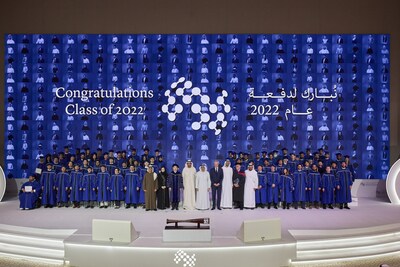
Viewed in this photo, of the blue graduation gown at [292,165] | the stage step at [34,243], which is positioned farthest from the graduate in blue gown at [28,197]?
the blue graduation gown at [292,165]

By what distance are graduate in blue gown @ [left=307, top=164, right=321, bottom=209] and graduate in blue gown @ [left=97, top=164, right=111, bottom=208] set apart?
502 cm

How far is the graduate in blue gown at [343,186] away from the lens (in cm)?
1303

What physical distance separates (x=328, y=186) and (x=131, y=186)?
16.0 feet

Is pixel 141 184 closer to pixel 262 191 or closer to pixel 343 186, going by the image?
pixel 262 191

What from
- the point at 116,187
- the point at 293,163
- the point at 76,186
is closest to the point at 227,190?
the point at 293,163

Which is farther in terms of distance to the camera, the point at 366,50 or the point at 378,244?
the point at 366,50

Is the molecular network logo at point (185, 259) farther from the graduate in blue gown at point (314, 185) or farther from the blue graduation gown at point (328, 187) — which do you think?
the blue graduation gown at point (328, 187)

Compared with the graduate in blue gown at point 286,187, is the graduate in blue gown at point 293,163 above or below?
above

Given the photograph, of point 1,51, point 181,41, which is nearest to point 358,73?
point 181,41

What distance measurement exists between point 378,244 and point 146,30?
896 cm

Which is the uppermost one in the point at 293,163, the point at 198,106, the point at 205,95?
the point at 205,95

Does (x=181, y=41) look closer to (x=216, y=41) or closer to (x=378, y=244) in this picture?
(x=216, y=41)

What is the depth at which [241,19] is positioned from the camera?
50.3ft

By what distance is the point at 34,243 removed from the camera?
9719 millimetres
